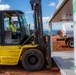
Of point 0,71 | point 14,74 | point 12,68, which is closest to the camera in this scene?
point 14,74

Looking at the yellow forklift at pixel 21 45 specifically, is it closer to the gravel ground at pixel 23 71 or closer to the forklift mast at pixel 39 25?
the forklift mast at pixel 39 25

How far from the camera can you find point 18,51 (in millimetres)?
11875

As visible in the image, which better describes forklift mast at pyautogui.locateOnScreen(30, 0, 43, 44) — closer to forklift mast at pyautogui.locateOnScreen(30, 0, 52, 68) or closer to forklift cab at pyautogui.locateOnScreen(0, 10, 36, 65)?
forklift mast at pyautogui.locateOnScreen(30, 0, 52, 68)

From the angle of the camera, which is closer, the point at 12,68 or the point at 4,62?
the point at 4,62

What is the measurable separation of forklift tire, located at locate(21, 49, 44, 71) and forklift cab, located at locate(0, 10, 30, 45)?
0.84 meters

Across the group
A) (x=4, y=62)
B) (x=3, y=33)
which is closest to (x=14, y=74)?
(x=4, y=62)

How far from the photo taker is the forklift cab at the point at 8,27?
11852mm

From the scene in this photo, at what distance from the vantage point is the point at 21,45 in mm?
12008

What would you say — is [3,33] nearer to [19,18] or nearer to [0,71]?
[19,18]

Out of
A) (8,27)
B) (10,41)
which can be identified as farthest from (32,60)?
(8,27)

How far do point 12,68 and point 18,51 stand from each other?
4.53 ft

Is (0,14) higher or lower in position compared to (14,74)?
higher

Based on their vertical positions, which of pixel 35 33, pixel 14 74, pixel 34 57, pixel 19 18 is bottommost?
pixel 14 74

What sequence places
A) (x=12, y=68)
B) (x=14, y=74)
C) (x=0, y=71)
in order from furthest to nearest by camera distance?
(x=12, y=68) → (x=0, y=71) → (x=14, y=74)
